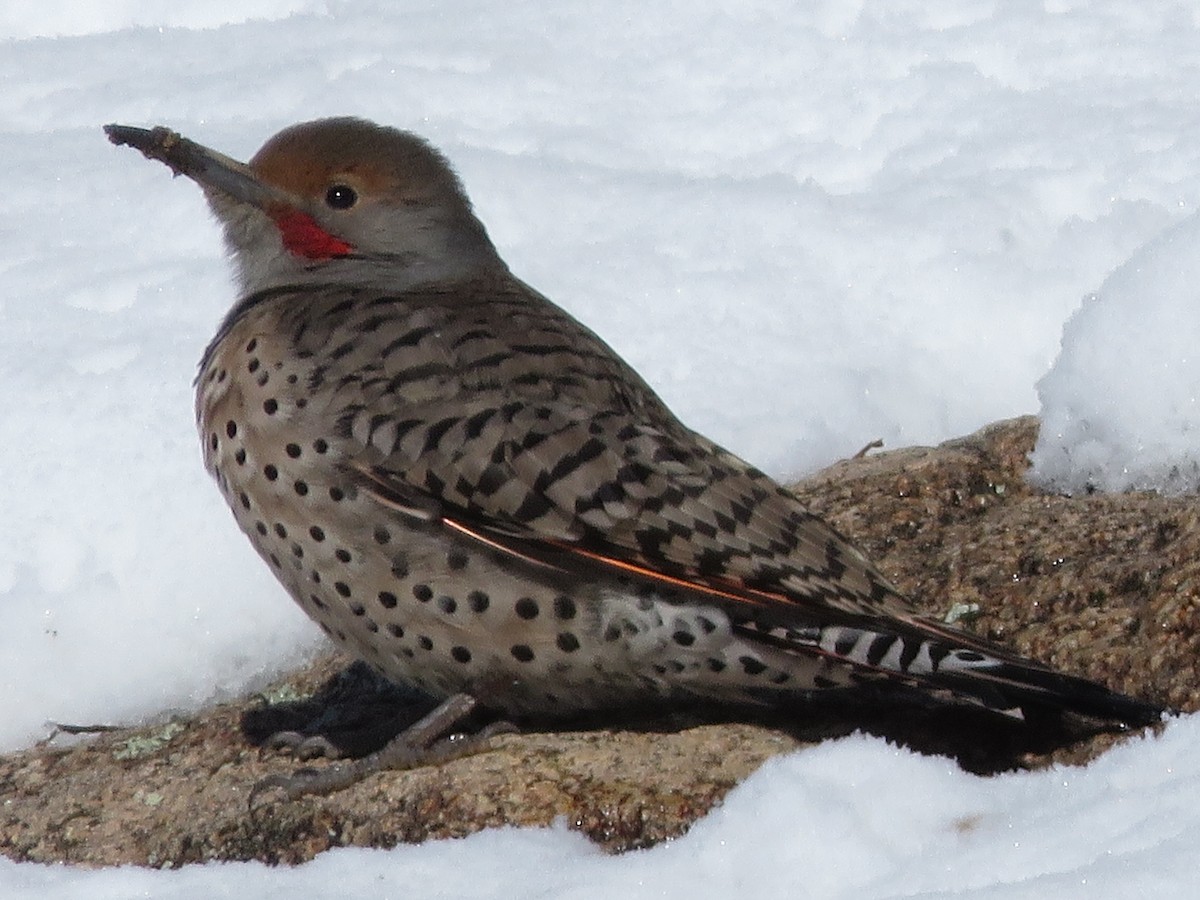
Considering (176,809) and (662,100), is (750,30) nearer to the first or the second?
(662,100)

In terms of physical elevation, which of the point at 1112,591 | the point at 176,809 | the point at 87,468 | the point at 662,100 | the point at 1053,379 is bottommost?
the point at 176,809

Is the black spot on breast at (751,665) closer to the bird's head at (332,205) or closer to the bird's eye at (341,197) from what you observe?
the bird's head at (332,205)

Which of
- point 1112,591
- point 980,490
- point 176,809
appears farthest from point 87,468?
point 1112,591

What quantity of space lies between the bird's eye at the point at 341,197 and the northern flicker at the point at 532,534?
0.40m

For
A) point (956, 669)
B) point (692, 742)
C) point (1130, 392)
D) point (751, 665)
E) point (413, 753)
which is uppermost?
point (1130, 392)

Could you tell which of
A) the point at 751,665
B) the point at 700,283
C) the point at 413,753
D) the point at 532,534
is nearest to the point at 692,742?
the point at 751,665

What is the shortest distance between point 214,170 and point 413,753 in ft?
5.20

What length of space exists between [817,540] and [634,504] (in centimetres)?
41

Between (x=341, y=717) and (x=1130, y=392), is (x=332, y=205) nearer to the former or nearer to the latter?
(x=341, y=717)

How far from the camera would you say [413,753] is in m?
4.14

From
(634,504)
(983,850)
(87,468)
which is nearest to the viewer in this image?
(983,850)

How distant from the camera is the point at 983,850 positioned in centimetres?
321

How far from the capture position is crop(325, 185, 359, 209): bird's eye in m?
4.77

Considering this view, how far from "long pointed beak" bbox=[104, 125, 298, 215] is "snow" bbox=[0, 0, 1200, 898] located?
100 centimetres
